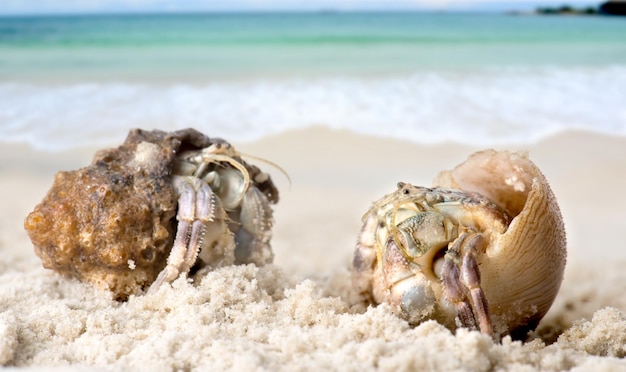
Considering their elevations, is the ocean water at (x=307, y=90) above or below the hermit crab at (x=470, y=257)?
below

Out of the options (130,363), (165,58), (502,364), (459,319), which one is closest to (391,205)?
(459,319)

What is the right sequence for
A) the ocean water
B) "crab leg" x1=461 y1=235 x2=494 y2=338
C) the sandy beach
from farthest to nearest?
1. the ocean water
2. "crab leg" x1=461 y1=235 x2=494 y2=338
3. the sandy beach

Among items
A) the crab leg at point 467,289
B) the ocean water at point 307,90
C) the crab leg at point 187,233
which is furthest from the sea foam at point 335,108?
the crab leg at point 467,289

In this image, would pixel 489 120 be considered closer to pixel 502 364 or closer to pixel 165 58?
pixel 502 364

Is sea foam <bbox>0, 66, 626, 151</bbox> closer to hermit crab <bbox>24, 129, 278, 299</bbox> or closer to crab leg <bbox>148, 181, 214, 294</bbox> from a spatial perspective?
hermit crab <bbox>24, 129, 278, 299</bbox>

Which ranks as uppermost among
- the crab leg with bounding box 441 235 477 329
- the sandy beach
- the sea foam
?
the crab leg with bounding box 441 235 477 329

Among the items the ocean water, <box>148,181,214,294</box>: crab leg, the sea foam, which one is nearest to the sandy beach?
<box>148,181,214,294</box>: crab leg

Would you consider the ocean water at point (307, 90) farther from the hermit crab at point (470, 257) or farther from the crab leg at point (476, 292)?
the crab leg at point (476, 292)
